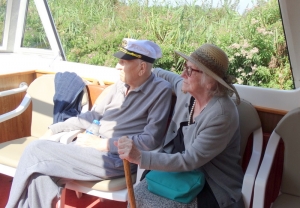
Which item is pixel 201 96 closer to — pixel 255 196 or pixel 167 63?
pixel 255 196

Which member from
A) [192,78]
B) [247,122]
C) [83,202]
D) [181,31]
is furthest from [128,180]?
[181,31]

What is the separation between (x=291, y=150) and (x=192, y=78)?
2.57 ft

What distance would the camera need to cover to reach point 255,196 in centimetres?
196

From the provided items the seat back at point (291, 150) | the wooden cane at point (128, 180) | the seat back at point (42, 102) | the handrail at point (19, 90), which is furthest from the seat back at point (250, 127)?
the handrail at point (19, 90)

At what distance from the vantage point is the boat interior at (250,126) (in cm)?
216

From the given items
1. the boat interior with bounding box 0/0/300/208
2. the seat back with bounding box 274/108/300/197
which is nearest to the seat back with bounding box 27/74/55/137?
the boat interior with bounding box 0/0/300/208

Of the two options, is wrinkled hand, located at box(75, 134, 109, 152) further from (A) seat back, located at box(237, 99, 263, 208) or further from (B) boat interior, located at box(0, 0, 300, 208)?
(A) seat back, located at box(237, 99, 263, 208)

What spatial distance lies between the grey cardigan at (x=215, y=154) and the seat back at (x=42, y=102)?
152 centimetres

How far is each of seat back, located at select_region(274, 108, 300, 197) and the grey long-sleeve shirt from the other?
75 centimetres

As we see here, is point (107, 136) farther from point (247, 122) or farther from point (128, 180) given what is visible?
point (247, 122)

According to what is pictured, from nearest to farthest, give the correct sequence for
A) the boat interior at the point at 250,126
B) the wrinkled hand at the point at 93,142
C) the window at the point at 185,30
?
1. the boat interior at the point at 250,126
2. the wrinkled hand at the point at 93,142
3. the window at the point at 185,30

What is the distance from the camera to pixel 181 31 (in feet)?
10.5

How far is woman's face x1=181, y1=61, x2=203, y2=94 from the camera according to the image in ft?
6.71

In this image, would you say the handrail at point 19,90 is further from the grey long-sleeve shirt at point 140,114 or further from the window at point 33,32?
the grey long-sleeve shirt at point 140,114
